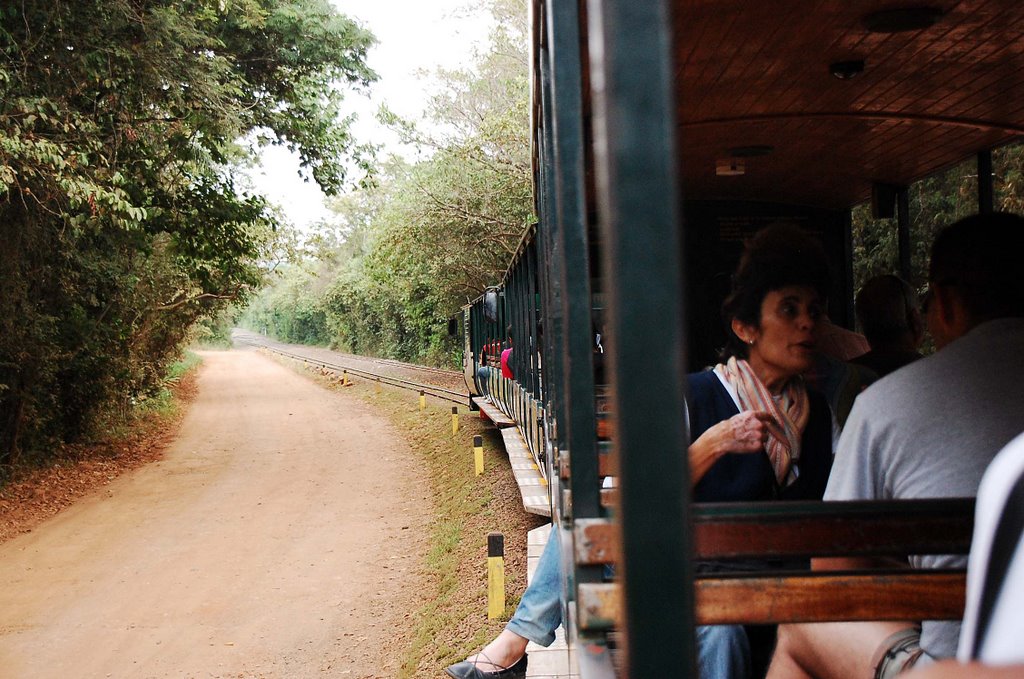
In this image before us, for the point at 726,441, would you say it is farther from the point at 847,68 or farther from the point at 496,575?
the point at 496,575

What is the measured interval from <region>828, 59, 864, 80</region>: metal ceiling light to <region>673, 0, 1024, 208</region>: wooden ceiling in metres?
0.03

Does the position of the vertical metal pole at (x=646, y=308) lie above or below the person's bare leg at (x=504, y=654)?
above

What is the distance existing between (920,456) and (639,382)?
1.51m

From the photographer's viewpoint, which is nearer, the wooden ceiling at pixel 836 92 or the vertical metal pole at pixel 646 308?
the vertical metal pole at pixel 646 308

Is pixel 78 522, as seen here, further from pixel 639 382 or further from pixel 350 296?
pixel 350 296

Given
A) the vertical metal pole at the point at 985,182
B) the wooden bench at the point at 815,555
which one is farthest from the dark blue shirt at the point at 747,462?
the vertical metal pole at the point at 985,182

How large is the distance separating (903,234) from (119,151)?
8870 mm

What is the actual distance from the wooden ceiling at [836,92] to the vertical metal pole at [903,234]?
0.50 feet

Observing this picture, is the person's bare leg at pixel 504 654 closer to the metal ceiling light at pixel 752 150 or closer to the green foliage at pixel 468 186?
the metal ceiling light at pixel 752 150

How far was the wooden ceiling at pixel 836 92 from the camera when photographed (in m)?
3.35

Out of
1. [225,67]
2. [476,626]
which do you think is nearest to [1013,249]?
[476,626]

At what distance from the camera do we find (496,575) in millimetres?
6359

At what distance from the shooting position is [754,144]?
506 centimetres

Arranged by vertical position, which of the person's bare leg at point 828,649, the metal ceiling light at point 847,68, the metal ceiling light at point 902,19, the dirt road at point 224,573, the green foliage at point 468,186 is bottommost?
the dirt road at point 224,573
